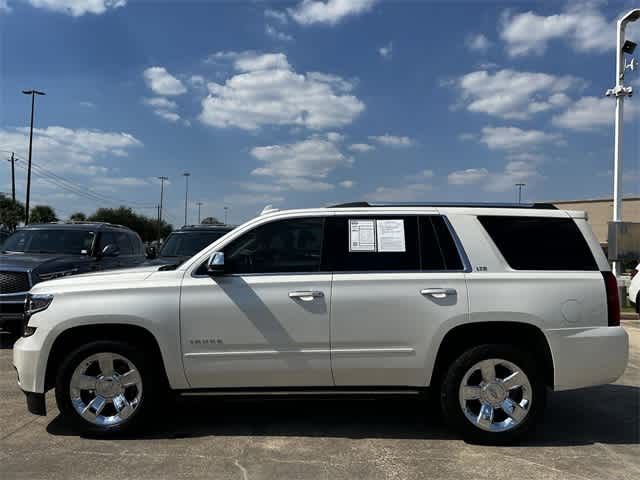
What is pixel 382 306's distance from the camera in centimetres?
427

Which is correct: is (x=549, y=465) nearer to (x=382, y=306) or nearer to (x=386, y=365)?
(x=386, y=365)

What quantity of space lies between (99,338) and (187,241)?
5.82 meters

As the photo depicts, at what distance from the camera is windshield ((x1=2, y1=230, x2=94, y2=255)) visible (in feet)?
30.5

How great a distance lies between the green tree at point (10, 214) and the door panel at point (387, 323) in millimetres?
63269

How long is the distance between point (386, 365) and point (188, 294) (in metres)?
1.71

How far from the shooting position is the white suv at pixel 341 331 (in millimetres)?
4277

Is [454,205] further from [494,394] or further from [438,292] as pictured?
[494,394]

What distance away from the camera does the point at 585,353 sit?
4281 millimetres

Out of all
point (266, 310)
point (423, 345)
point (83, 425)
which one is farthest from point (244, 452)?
point (423, 345)

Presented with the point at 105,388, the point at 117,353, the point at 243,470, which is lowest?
the point at 243,470

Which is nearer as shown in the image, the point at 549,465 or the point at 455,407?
the point at 549,465

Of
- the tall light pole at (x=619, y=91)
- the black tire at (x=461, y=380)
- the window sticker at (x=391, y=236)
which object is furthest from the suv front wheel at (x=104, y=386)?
the tall light pole at (x=619, y=91)

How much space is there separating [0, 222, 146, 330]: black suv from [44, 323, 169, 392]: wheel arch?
156 inches

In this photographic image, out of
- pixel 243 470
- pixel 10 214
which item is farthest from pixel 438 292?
pixel 10 214
